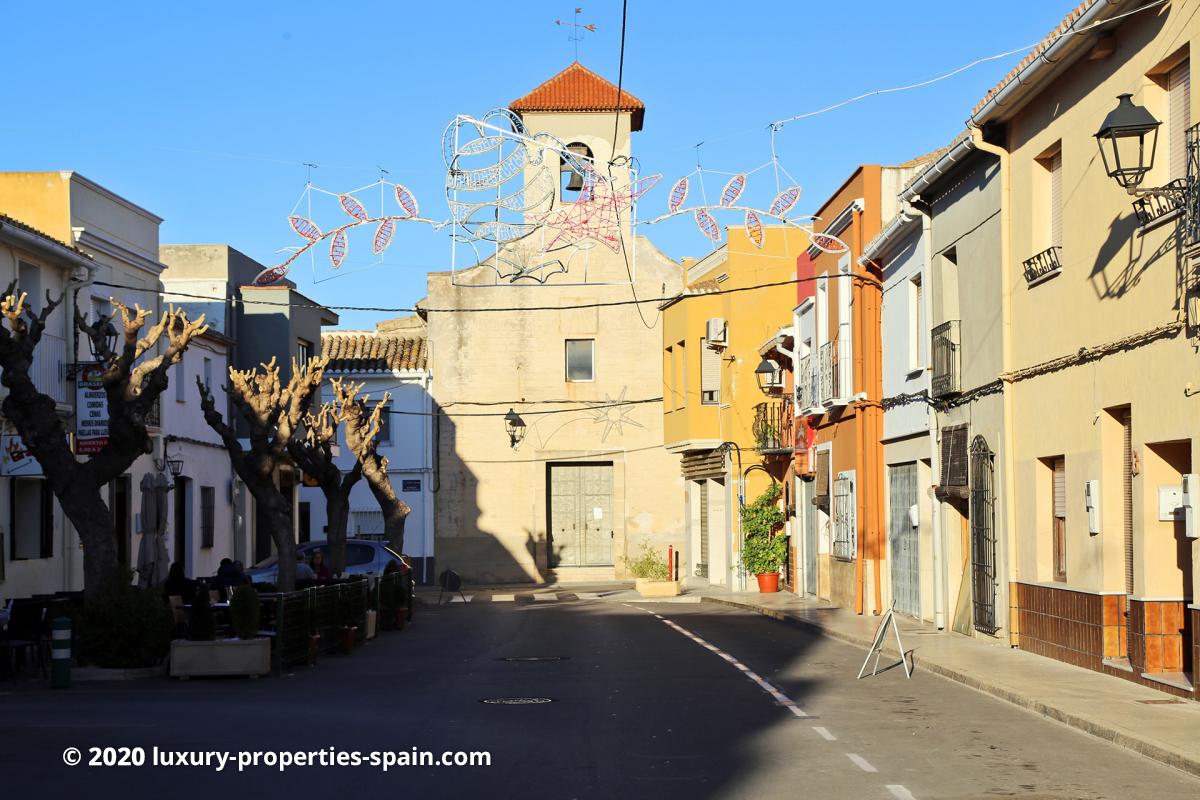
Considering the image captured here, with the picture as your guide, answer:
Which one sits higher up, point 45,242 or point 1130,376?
point 45,242

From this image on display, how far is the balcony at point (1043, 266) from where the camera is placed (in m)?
17.2

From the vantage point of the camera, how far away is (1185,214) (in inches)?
530

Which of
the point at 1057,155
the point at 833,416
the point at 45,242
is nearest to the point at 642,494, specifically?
the point at 833,416

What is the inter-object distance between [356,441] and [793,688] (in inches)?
677

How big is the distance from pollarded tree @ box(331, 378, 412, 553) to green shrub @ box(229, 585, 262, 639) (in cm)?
1275

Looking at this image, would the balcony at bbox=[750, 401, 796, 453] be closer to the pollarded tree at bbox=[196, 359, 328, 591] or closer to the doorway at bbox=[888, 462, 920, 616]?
the doorway at bbox=[888, 462, 920, 616]

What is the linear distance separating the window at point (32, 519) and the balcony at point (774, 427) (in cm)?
1626

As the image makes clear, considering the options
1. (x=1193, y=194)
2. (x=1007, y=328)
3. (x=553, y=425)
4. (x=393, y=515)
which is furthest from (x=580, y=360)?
(x=1193, y=194)

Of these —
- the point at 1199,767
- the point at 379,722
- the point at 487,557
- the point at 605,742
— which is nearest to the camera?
the point at 1199,767

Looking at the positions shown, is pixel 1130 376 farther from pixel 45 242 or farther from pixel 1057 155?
pixel 45 242

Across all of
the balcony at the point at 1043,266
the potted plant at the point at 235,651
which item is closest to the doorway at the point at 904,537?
the balcony at the point at 1043,266

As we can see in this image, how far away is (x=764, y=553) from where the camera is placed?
35.5m

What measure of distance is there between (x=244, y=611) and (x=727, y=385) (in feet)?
74.5

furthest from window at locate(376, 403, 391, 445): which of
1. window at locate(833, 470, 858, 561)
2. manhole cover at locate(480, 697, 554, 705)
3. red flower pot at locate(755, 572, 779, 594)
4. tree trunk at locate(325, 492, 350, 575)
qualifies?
manhole cover at locate(480, 697, 554, 705)
